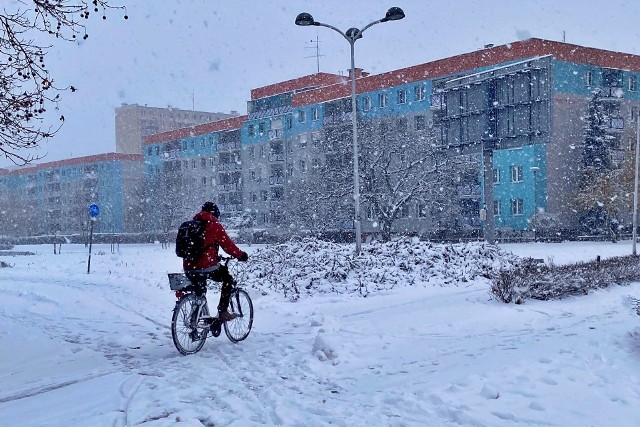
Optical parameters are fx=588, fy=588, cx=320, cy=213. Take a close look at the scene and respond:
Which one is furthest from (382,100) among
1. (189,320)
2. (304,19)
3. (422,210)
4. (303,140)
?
(189,320)

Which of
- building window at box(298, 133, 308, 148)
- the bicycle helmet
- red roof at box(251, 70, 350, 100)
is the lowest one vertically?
the bicycle helmet

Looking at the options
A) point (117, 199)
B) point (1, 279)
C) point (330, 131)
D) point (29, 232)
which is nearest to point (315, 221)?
point (330, 131)

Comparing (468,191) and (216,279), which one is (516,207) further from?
(216,279)

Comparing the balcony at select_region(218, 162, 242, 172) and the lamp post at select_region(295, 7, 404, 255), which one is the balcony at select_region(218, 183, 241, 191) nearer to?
the balcony at select_region(218, 162, 242, 172)

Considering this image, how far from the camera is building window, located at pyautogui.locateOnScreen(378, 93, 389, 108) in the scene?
2082 inches

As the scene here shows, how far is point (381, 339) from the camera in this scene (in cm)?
812

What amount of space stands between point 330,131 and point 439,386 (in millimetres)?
32845

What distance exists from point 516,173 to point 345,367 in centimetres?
4018

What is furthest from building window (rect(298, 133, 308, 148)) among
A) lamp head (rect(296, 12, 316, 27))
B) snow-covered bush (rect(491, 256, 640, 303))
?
snow-covered bush (rect(491, 256, 640, 303))

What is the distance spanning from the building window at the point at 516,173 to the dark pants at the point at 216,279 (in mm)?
39112

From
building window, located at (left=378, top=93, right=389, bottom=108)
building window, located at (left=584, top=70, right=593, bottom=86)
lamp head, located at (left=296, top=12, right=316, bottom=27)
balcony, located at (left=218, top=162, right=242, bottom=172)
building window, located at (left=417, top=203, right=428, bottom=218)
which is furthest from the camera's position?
balcony, located at (left=218, top=162, right=242, bottom=172)

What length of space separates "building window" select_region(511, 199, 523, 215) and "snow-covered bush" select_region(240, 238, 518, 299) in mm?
27091

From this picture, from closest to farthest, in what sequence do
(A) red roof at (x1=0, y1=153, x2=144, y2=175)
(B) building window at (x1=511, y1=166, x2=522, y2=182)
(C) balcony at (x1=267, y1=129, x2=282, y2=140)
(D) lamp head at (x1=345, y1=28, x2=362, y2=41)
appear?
(D) lamp head at (x1=345, y1=28, x2=362, y2=41) → (B) building window at (x1=511, y1=166, x2=522, y2=182) → (C) balcony at (x1=267, y1=129, x2=282, y2=140) → (A) red roof at (x1=0, y1=153, x2=144, y2=175)

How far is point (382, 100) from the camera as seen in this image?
53.2m
